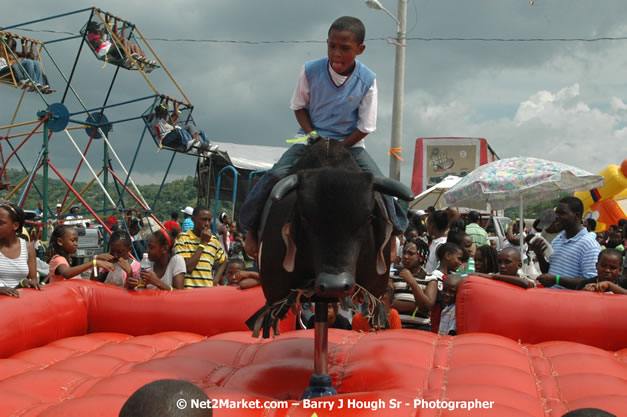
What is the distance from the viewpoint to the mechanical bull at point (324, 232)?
296cm

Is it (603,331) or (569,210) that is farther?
(569,210)

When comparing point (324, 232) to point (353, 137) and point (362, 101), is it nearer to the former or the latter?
point (353, 137)

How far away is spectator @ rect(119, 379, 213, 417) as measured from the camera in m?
1.71

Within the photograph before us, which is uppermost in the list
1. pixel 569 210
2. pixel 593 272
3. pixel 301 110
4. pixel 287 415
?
pixel 301 110

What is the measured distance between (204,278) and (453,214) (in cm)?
373

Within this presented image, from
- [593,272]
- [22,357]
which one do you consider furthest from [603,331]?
[22,357]

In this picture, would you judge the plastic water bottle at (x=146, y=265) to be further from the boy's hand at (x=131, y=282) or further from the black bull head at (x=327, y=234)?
the black bull head at (x=327, y=234)

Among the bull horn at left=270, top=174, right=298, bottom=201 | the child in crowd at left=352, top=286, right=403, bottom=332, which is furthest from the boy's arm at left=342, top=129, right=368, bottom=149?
the child in crowd at left=352, top=286, right=403, bottom=332

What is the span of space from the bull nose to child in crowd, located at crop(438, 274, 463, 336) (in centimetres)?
256

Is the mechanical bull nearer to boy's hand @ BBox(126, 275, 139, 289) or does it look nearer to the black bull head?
the black bull head

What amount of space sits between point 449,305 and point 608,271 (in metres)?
1.37

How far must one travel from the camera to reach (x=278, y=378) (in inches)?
147

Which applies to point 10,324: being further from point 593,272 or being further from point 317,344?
point 593,272

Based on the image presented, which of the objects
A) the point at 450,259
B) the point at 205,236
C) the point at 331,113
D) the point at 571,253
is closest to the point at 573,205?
the point at 571,253
